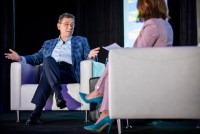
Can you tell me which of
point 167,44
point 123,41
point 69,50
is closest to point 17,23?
point 123,41

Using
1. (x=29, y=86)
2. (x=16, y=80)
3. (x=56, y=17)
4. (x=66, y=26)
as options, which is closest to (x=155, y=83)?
(x=29, y=86)

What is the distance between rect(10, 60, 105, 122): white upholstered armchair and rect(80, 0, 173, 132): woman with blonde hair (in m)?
0.72

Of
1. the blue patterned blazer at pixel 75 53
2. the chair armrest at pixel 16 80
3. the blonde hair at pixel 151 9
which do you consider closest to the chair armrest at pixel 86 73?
the blue patterned blazer at pixel 75 53

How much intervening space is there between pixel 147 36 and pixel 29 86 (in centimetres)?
142

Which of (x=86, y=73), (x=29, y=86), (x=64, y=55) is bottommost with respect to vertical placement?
(x=29, y=86)

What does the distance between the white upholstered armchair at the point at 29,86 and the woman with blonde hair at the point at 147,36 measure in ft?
2.35

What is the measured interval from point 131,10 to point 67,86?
127 inches

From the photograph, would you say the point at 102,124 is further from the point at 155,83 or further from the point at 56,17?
the point at 56,17

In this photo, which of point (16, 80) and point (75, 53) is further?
point (75, 53)

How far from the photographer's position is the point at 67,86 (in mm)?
3100

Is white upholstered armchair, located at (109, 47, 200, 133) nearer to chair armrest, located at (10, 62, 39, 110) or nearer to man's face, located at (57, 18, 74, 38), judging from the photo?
chair armrest, located at (10, 62, 39, 110)

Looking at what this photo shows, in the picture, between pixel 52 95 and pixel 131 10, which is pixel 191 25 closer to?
pixel 131 10

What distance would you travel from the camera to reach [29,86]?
317cm

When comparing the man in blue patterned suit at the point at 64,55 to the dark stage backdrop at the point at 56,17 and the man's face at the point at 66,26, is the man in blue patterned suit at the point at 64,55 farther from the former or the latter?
the dark stage backdrop at the point at 56,17
